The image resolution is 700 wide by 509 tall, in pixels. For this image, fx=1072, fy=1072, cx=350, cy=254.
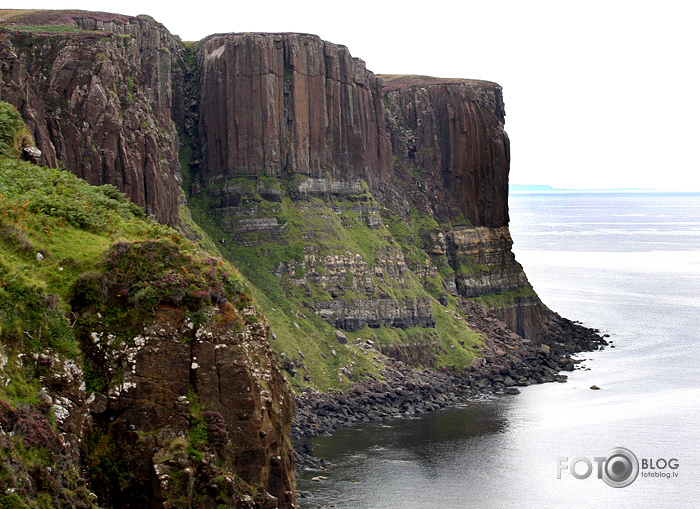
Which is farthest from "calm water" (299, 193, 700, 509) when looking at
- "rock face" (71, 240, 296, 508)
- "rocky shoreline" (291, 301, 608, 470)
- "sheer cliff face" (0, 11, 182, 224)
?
"rock face" (71, 240, 296, 508)

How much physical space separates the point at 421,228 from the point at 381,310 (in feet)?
104

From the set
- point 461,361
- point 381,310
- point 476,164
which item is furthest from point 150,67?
point 476,164

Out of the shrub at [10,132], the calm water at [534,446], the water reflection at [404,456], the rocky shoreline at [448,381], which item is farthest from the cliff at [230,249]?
the calm water at [534,446]

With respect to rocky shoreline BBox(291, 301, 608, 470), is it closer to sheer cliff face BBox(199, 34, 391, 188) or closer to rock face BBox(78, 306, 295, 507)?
sheer cliff face BBox(199, 34, 391, 188)

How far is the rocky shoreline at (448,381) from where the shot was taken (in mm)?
104938

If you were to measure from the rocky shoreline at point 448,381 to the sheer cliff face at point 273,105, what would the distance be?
93.5ft

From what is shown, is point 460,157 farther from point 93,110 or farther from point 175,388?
point 175,388

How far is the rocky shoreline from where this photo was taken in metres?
105

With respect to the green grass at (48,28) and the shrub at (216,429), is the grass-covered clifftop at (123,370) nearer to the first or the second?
the shrub at (216,429)

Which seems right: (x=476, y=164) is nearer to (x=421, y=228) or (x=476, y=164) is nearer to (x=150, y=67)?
(x=421, y=228)

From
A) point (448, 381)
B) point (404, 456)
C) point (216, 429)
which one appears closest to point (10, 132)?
point (216, 429)

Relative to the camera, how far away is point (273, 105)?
135625 mm

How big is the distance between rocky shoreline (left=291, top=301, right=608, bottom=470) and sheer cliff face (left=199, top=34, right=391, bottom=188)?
28.5 meters

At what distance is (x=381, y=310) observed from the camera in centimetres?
13200
